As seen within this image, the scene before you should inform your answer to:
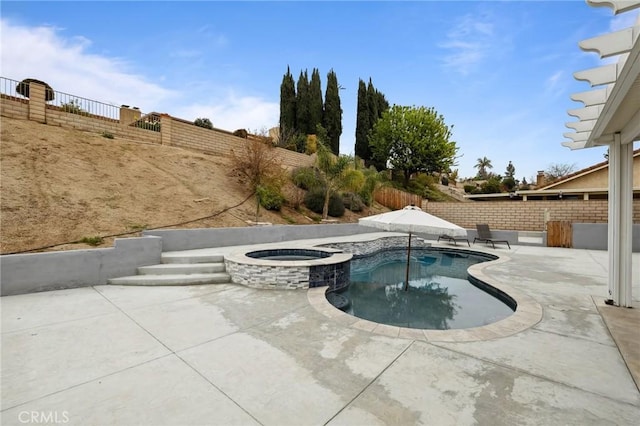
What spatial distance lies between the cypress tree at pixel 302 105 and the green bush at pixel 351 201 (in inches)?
440

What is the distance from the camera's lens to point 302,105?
25.1 metres

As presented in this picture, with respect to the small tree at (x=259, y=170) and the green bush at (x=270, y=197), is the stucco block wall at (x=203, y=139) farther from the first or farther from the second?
the green bush at (x=270, y=197)

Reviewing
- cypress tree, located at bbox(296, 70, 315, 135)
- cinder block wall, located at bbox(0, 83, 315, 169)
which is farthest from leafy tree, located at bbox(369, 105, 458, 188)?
cinder block wall, located at bbox(0, 83, 315, 169)

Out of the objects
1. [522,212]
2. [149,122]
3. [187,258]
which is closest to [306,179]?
[149,122]

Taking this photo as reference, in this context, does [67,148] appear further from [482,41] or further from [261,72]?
[482,41]

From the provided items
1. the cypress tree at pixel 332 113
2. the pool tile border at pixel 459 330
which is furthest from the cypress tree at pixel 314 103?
the pool tile border at pixel 459 330

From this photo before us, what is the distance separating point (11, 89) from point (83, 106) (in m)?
2.02

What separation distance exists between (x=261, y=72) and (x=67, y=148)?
9.07m

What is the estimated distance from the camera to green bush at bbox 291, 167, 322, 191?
583 inches

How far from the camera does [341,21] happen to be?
11.3 m

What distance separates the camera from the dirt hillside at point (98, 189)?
6.45 m

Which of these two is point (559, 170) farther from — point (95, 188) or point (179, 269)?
point (95, 188)

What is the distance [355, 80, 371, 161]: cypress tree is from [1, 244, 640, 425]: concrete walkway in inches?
996

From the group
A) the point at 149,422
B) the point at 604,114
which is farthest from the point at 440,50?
the point at 149,422
